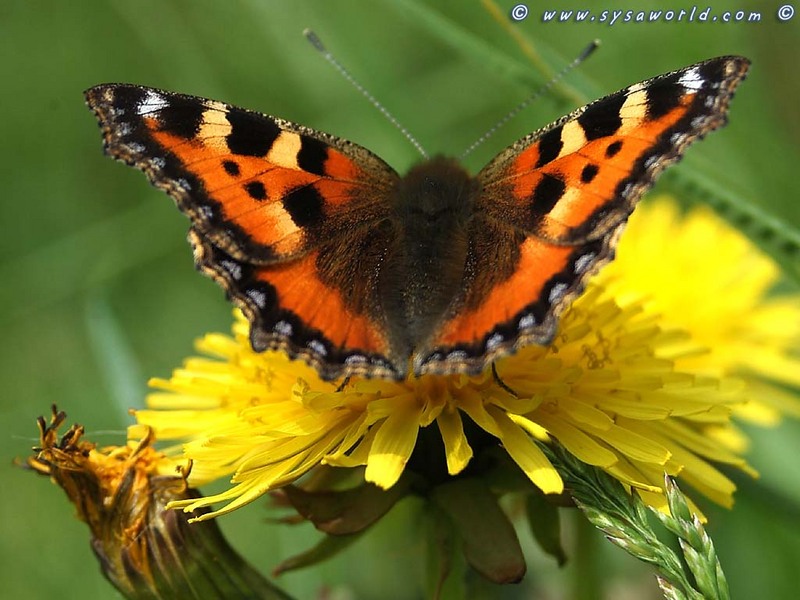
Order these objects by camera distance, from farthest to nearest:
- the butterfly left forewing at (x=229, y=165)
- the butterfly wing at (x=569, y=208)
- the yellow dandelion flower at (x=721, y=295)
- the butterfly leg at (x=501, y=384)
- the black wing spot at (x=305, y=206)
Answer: the yellow dandelion flower at (x=721, y=295) < the black wing spot at (x=305, y=206) < the butterfly left forewing at (x=229, y=165) < the butterfly leg at (x=501, y=384) < the butterfly wing at (x=569, y=208)

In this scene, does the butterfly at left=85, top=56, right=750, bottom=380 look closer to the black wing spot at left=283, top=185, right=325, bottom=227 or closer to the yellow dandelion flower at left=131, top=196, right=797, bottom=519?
the black wing spot at left=283, top=185, right=325, bottom=227

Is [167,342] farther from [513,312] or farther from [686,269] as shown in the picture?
[513,312]

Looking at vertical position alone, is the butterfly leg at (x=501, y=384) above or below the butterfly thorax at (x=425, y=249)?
below

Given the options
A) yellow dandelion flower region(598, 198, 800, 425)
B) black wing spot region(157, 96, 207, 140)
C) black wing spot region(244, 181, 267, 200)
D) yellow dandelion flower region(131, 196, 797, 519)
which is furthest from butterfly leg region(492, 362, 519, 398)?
yellow dandelion flower region(598, 198, 800, 425)

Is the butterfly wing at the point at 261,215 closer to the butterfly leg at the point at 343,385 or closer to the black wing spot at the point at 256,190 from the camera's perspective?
the black wing spot at the point at 256,190

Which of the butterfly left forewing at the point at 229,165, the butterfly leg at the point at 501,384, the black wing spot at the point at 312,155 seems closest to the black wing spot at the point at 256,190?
the butterfly left forewing at the point at 229,165

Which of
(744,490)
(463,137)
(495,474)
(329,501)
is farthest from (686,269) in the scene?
(329,501)
